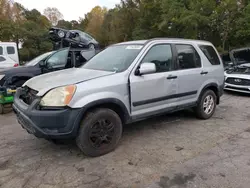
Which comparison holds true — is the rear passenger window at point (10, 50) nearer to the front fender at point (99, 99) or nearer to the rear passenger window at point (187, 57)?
the rear passenger window at point (187, 57)

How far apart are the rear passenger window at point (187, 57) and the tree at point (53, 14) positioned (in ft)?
177

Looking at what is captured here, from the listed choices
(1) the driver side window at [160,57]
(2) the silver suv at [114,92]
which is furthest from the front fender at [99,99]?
(1) the driver side window at [160,57]

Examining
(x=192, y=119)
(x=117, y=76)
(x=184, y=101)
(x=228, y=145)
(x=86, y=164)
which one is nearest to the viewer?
(x=86, y=164)

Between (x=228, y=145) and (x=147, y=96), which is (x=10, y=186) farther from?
(x=228, y=145)

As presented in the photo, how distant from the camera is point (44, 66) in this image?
21.9ft

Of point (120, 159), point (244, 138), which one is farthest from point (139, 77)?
point (244, 138)

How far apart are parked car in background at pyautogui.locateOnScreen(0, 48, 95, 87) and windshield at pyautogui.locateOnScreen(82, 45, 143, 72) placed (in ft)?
7.66

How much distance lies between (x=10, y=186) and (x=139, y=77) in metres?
2.29

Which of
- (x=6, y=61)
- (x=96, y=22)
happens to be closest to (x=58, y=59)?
(x=6, y=61)

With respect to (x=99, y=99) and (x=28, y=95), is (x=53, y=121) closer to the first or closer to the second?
(x=99, y=99)

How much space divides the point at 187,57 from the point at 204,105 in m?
1.18

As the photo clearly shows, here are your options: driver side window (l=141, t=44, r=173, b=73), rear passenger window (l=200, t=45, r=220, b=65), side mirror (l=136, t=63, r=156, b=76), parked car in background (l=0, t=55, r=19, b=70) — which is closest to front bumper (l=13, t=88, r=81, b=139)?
side mirror (l=136, t=63, r=156, b=76)

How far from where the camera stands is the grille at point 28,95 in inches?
128

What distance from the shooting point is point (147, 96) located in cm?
371
